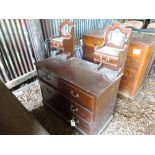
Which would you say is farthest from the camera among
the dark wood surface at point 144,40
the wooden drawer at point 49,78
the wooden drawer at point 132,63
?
the wooden drawer at point 132,63

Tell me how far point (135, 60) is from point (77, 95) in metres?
0.92

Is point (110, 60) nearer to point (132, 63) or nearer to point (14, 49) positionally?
point (132, 63)

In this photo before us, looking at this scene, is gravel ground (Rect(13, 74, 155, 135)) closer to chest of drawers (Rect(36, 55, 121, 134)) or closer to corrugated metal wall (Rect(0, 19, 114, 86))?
chest of drawers (Rect(36, 55, 121, 134))

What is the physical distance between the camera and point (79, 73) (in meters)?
1.33

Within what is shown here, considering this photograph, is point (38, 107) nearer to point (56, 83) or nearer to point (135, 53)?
point (56, 83)

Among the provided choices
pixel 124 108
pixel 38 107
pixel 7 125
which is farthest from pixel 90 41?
pixel 7 125

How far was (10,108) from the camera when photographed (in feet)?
2.82

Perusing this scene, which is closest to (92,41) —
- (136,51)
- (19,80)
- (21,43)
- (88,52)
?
(88,52)

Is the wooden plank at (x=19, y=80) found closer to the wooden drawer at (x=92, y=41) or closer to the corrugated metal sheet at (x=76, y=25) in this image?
the corrugated metal sheet at (x=76, y=25)

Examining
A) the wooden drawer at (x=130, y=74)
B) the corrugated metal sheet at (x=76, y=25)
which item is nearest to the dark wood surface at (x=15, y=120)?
the corrugated metal sheet at (x=76, y=25)

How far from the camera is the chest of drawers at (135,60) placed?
1564 millimetres

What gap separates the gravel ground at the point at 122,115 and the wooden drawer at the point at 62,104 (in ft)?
0.64

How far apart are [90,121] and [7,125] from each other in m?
0.76

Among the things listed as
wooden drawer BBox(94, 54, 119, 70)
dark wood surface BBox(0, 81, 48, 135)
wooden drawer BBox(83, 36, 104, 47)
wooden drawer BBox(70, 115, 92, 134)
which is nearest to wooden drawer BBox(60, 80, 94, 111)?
wooden drawer BBox(70, 115, 92, 134)
